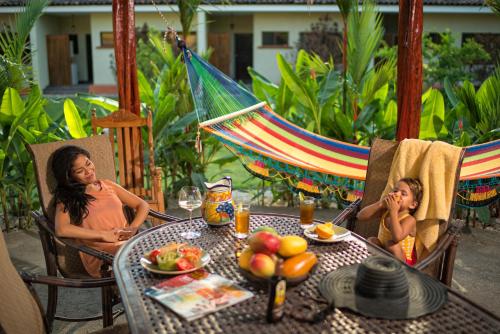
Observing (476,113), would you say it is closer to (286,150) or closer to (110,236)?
(286,150)

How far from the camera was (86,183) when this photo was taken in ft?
8.23

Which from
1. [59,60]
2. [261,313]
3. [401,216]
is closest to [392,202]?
[401,216]

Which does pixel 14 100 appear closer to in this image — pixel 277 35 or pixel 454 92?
pixel 454 92

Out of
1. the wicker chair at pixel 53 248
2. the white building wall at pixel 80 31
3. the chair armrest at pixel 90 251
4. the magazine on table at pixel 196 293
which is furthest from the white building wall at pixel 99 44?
the magazine on table at pixel 196 293

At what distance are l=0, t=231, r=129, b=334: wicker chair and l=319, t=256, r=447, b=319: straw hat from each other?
71cm

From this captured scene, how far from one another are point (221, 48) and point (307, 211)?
43.1ft

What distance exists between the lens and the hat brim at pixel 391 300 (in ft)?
5.14

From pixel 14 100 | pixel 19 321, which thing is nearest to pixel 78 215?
pixel 19 321

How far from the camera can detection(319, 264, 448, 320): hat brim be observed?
1565 mm

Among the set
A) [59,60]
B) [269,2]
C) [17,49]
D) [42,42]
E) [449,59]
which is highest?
[269,2]

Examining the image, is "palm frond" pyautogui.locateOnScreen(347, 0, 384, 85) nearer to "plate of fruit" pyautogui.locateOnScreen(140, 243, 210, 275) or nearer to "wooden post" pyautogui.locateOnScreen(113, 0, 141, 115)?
"wooden post" pyautogui.locateOnScreen(113, 0, 141, 115)

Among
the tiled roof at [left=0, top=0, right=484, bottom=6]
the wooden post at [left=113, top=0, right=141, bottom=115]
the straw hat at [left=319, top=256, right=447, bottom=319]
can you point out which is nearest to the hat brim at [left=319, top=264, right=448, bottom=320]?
the straw hat at [left=319, top=256, right=447, bottom=319]

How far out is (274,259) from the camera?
5.50ft

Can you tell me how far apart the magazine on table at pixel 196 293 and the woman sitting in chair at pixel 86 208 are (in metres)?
0.73
